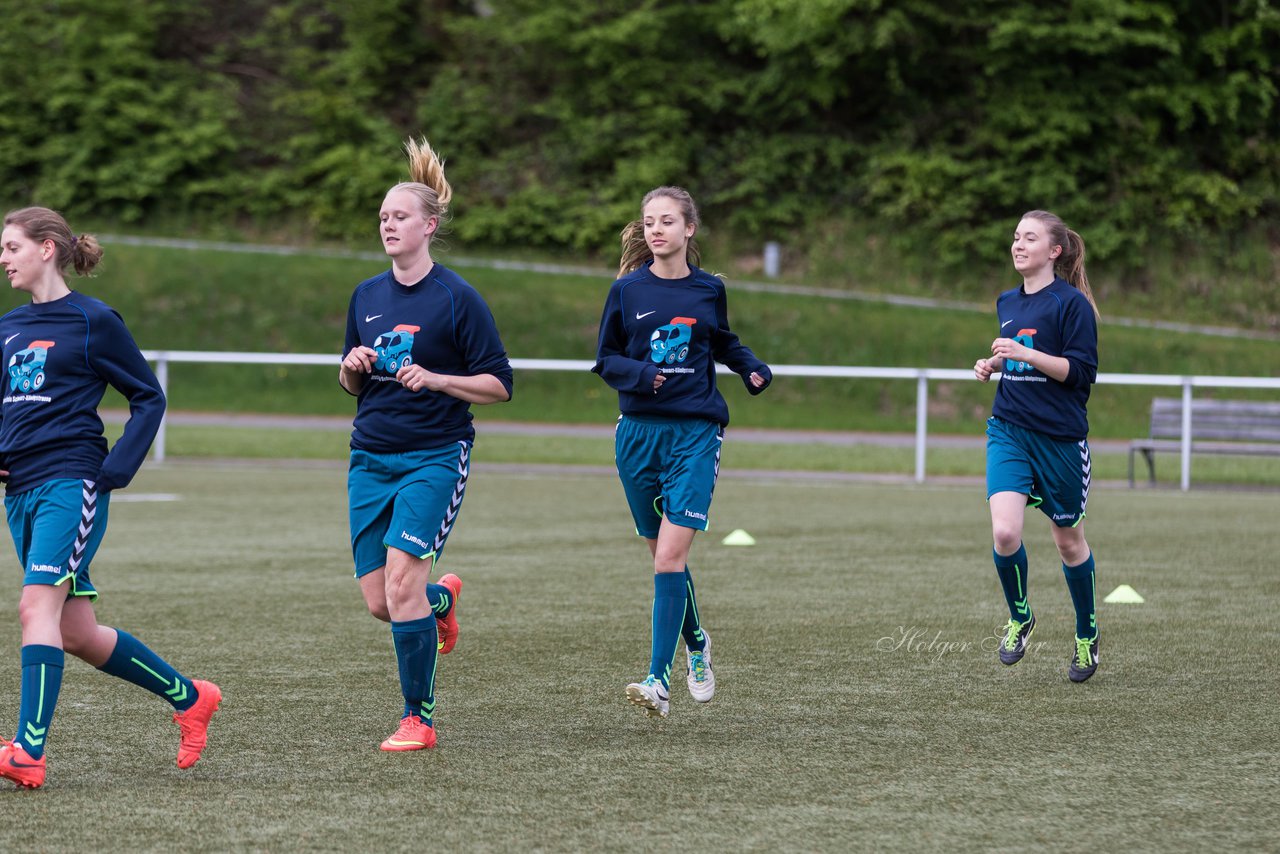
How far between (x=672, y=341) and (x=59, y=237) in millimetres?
2184

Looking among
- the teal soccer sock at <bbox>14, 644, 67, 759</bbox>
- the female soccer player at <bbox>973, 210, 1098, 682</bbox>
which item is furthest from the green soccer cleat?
the teal soccer sock at <bbox>14, 644, 67, 759</bbox>

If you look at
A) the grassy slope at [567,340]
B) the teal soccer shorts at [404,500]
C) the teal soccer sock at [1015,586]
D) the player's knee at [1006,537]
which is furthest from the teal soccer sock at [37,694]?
the grassy slope at [567,340]

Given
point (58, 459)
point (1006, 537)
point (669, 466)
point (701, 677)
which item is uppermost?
point (58, 459)

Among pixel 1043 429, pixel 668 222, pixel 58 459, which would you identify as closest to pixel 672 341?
pixel 668 222

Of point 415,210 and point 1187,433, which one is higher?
point 415,210

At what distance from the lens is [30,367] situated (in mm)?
4945

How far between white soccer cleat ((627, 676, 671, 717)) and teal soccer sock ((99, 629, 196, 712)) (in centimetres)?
143

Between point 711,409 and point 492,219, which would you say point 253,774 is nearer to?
point 711,409

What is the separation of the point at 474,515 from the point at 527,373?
53.6ft

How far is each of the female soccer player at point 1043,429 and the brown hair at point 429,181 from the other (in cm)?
238

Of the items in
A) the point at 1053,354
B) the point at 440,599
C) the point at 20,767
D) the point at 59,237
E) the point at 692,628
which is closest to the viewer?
the point at 20,767

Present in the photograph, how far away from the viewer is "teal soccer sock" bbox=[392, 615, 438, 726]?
5.40 metres

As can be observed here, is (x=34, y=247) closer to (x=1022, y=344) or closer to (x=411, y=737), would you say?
(x=411, y=737)

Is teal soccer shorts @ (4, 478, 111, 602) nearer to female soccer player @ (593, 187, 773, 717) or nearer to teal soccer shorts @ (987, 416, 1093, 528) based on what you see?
female soccer player @ (593, 187, 773, 717)
